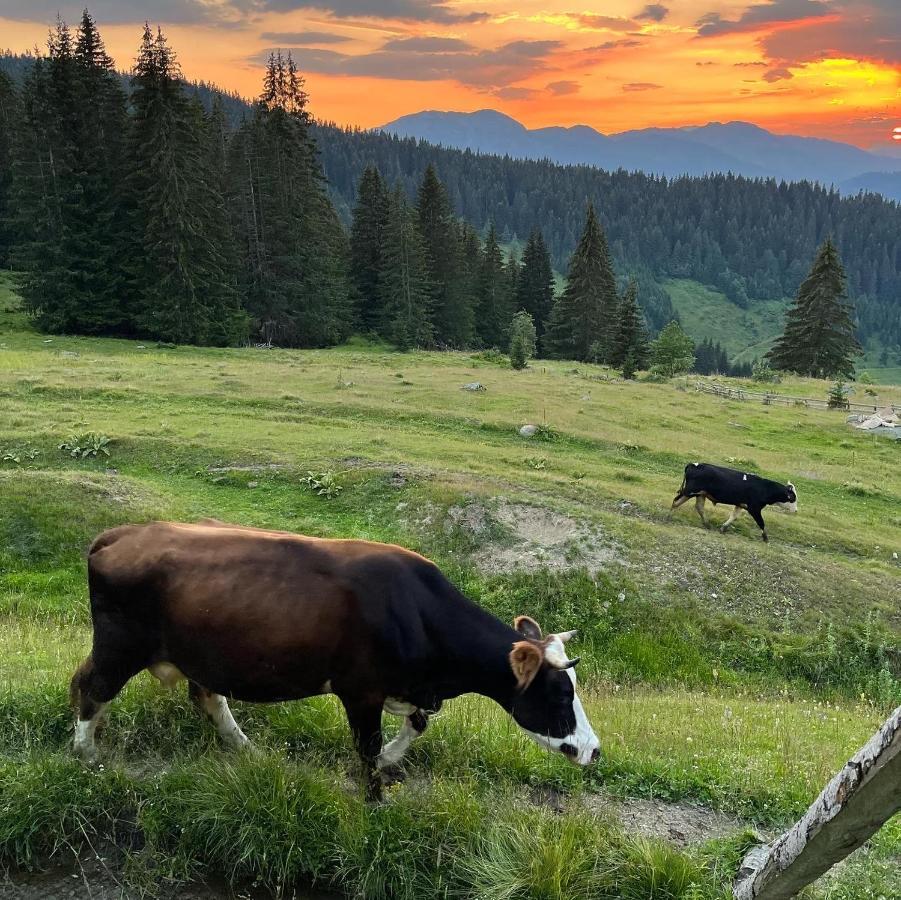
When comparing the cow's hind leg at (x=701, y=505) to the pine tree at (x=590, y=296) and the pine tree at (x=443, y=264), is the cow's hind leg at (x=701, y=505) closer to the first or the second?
the pine tree at (x=443, y=264)

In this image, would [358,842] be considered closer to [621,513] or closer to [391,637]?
[391,637]

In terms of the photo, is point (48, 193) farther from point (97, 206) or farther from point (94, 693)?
point (94, 693)

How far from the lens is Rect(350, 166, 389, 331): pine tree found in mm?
69688

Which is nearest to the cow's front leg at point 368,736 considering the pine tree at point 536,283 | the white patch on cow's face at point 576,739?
the white patch on cow's face at point 576,739

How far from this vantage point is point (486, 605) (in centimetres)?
1359

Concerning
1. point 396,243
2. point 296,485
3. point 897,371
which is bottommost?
point 897,371

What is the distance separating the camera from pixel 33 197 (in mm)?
48219

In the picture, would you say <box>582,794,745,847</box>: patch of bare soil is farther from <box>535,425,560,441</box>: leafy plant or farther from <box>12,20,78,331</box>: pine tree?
<box>12,20,78,331</box>: pine tree

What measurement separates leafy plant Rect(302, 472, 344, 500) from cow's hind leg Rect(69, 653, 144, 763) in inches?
453

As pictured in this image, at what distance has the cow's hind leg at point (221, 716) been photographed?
6.34 m

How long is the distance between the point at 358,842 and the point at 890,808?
3.49 metres

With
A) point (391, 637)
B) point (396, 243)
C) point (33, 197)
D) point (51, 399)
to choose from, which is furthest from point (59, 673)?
point (396, 243)

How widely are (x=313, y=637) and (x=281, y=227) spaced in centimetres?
5779

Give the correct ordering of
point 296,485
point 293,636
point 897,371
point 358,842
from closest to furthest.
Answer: point 358,842 → point 293,636 → point 296,485 → point 897,371
